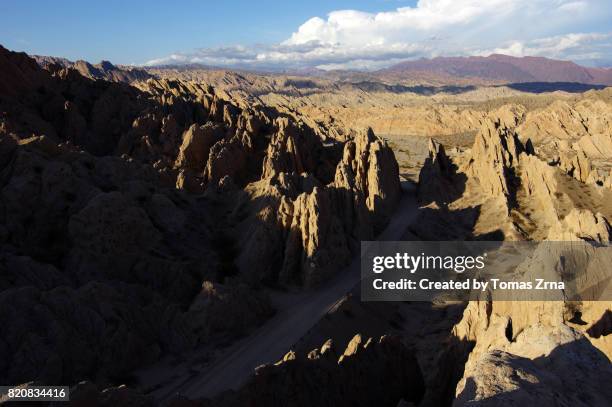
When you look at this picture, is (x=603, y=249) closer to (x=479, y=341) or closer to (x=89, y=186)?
(x=479, y=341)

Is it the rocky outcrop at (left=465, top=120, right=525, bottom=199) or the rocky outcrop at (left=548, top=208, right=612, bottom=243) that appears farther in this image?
the rocky outcrop at (left=465, top=120, right=525, bottom=199)

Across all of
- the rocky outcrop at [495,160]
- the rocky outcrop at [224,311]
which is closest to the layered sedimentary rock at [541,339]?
the rocky outcrop at [495,160]

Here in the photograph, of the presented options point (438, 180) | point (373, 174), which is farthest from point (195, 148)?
point (438, 180)

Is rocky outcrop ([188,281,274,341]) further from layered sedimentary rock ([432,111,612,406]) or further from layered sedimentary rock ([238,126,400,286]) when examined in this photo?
layered sedimentary rock ([432,111,612,406])

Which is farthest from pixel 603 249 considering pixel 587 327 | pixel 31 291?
pixel 31 291

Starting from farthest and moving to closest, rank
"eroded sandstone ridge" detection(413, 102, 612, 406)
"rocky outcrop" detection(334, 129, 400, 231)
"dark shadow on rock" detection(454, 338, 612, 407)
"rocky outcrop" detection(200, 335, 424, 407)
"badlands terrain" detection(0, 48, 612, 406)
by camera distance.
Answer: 1. "rocky outcrop" detection(334, 129, 400, 231)
2. "badlands terrain" detection(0, 48, 612, 406)
3. "rocky outcrop" detection(200, 335, 424, 407)
4. "eroded sandstone ridge" detection(413, 102, 612, 406)
5. "dark shadow on rock" detection(454, 338, 612, 407)

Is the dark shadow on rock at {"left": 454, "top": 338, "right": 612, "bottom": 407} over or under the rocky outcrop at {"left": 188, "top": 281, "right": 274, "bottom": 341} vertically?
over

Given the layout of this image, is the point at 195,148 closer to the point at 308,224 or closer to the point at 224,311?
the point at 308,224

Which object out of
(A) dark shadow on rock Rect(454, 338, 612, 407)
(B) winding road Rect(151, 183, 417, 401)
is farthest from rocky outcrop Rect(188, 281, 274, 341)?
(A) dark shadow on rock Rect(454, 338, 612, 407)
